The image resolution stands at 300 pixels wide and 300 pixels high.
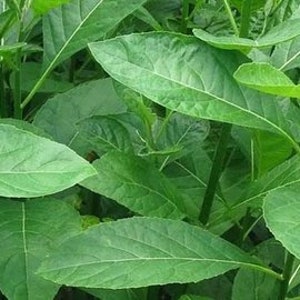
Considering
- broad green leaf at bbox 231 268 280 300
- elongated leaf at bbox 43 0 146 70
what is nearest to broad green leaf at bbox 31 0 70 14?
elongated leaf at bbox 43 0 146 70

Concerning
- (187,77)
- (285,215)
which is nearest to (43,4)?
(187,77)

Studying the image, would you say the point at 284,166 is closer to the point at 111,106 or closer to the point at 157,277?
the point at 157,277

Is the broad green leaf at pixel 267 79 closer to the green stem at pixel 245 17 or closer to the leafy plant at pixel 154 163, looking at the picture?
the leafy plant at pixel 154 163

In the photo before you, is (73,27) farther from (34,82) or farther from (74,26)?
(34,82)

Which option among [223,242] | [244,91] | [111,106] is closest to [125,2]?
[111,106]

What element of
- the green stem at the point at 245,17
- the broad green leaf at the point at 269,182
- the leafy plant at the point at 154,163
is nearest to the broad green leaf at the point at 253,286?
the leafy plant at the point at 154,163
